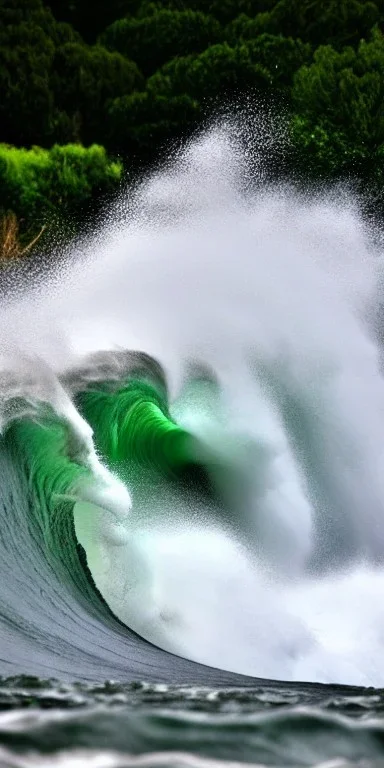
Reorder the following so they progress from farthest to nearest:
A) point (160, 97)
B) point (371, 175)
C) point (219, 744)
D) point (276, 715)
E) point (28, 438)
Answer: point (160, 97) → point (371, 175) → point (28, 438) → point (276, 715) → point (219, 744)

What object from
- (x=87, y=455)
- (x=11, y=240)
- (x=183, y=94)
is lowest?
(x=87, y=455)

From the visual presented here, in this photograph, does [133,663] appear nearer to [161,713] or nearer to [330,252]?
[161,713]

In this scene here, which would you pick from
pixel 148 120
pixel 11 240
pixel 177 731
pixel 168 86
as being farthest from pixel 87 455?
pixel 168 86

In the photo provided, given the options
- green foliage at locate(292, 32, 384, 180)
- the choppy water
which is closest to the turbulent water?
the choppy water

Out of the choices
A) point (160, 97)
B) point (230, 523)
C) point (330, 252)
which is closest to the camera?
point (230, 523)

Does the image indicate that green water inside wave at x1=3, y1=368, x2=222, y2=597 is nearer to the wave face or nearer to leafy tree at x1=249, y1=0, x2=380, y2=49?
the wave face

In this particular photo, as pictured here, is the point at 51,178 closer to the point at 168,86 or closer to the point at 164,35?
the point at 168,86

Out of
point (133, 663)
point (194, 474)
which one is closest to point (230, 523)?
point (194, 474)
